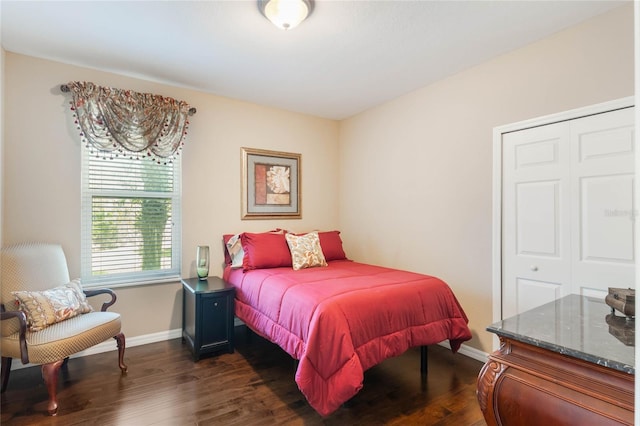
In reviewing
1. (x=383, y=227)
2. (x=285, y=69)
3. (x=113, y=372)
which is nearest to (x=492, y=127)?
(x=383, y=227)

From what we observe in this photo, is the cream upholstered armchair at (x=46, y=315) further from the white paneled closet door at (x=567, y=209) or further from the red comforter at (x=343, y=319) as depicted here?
the white paneled closet door at (x=567, y=209)

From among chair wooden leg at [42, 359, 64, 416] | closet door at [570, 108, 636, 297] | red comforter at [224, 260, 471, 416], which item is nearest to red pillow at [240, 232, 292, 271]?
red comforter at [224, 260, 471, 416]

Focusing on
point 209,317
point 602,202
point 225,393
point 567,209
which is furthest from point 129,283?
point 602,202

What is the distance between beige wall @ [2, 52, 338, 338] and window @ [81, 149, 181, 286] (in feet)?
0.29

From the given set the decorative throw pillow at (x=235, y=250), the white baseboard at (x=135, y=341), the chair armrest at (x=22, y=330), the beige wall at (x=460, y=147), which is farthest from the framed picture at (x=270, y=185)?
the chair armrest at (x=22, y=330)

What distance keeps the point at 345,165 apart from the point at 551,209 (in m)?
2.54

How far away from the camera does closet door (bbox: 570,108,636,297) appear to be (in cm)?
201

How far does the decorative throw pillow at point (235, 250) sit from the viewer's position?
3.33 meters

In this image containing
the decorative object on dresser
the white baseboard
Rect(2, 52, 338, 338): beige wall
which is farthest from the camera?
the white baseboard

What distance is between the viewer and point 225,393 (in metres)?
2.26

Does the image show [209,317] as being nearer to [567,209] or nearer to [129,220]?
[129,220]

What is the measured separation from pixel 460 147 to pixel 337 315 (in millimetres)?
1986

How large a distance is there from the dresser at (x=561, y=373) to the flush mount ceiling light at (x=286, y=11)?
2031 mm

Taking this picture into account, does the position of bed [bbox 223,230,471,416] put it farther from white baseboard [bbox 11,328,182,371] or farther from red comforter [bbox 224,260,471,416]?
white baseboard [bbox 11,328,182,371]
